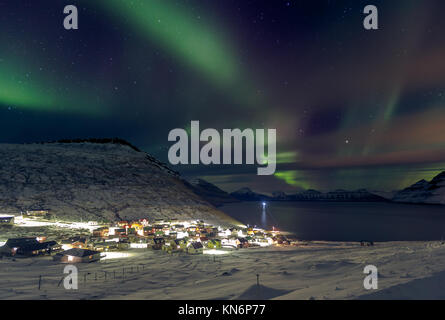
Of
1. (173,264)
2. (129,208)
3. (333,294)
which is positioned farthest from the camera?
(129,208)

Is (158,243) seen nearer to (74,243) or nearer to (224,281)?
(74,243)

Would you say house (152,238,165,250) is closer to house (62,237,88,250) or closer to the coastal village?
the coastal village

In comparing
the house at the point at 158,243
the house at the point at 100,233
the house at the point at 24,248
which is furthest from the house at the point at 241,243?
the house at the point at 24,248

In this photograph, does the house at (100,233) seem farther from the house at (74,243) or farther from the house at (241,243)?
the house at (241,243)

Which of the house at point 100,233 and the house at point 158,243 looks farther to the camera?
the house at point 100,233
